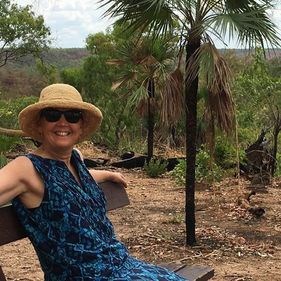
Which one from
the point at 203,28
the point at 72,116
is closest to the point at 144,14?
the point at 203,28

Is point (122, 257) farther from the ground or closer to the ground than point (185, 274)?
farther from the ground

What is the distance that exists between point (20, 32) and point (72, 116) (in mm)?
21486

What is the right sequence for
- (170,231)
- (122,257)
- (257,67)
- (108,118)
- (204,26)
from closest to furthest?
(122,257) → (204,26) → (170,231) → (257,67) → (108,118)

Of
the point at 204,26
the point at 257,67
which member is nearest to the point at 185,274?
the point at 204,26

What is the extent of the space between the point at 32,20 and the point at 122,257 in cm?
2193

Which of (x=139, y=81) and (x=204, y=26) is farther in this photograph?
(x=139, y=81)

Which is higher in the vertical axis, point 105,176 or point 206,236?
point 105,176

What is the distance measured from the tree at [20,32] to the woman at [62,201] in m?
20.8

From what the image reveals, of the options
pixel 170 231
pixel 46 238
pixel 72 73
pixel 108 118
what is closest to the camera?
pixel 46 238

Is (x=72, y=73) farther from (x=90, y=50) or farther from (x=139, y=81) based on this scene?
(x=139, y=81)

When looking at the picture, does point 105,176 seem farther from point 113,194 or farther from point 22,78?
point 22,78

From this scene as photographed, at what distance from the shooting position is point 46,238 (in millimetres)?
2391

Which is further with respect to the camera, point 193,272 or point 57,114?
point 193,272

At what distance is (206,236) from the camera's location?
22.3 ft
